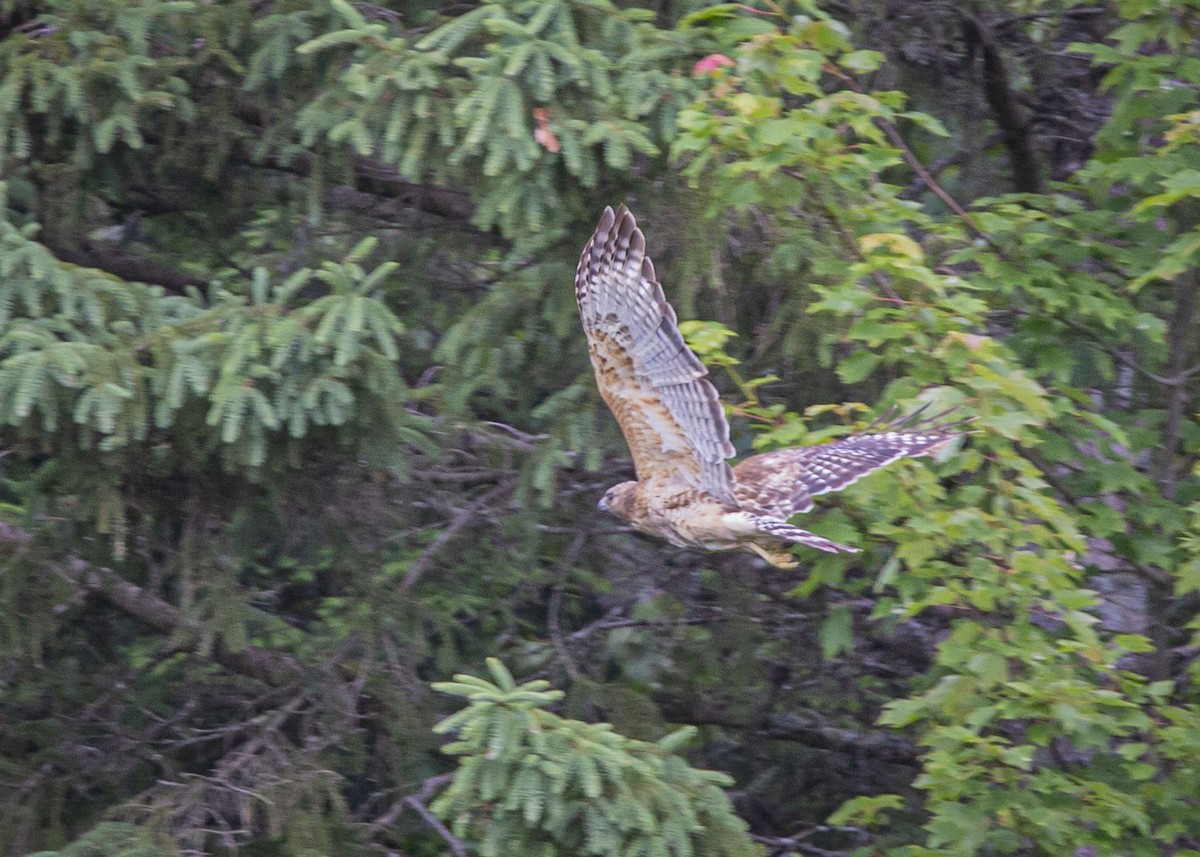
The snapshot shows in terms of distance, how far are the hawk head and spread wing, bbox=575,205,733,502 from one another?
0.55m

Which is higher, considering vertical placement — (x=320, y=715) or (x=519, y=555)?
(x=519, y=555)

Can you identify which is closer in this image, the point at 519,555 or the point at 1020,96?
the point at 519,555

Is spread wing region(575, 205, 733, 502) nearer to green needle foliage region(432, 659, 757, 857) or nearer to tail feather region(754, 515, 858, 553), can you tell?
tail feather region(754, 515, 858, 553)

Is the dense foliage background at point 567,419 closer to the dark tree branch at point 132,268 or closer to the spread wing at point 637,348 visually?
the dark tree branch at point 132,268

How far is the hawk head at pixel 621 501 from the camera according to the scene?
541cm

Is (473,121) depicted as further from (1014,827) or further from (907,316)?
(1014,827)

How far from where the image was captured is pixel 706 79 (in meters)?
5.07

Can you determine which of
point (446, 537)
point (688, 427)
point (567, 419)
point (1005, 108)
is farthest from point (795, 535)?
point (1005, 108)

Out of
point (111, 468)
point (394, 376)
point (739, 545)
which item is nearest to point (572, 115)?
point (394, 376)

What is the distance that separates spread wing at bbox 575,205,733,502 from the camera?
4.69 metres

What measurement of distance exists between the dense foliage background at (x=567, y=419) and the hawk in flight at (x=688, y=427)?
0.13 metres

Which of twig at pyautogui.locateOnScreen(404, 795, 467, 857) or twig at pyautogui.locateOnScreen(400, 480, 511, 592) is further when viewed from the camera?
twig at pyautogui.locateOnScreen(400, 480, 511, 592)

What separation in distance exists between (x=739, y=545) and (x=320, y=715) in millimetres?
2199

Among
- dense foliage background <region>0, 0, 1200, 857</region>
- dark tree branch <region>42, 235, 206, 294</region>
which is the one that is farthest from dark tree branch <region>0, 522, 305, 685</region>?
dark tree branch <region>42, 235, 206, 294</region>
